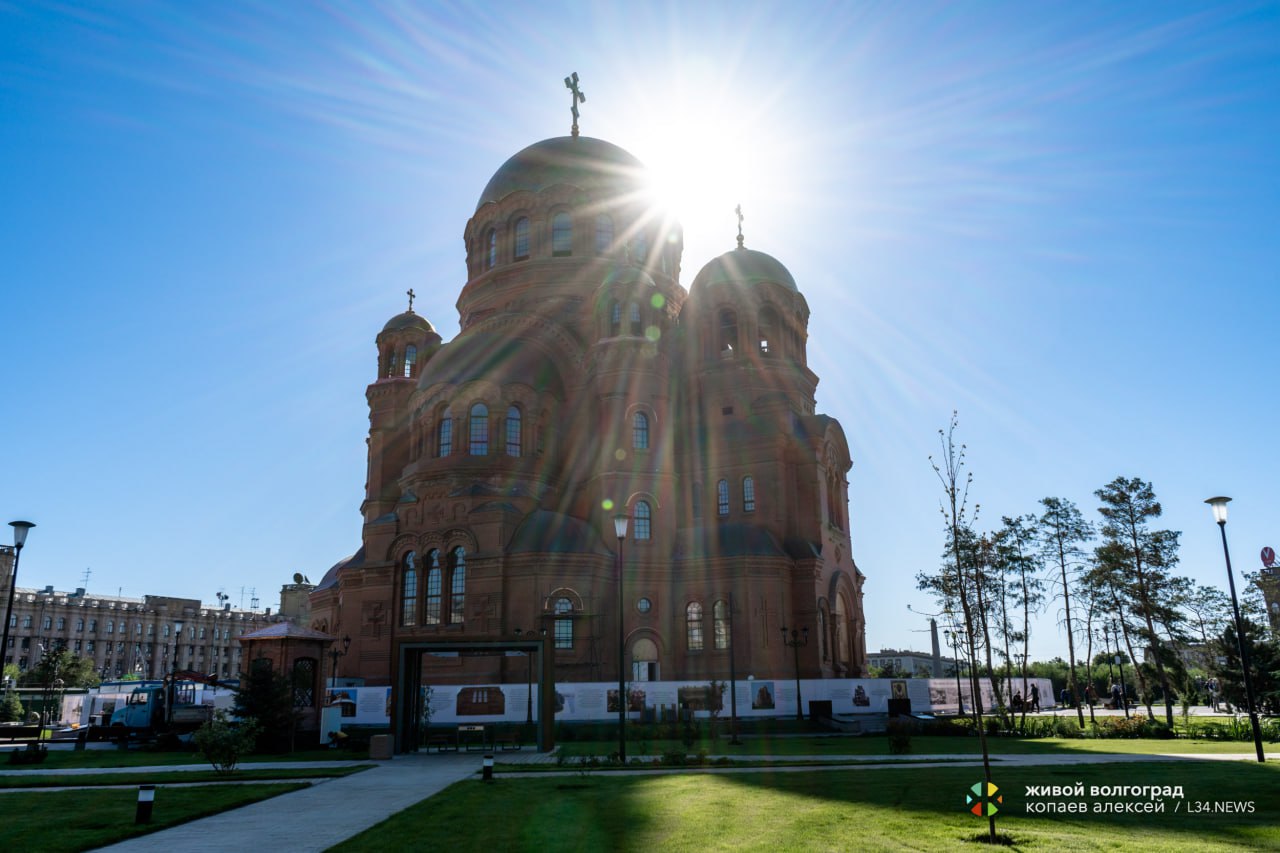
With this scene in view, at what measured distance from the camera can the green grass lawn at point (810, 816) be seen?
1037cm

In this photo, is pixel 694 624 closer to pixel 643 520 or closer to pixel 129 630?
pixel 643 520

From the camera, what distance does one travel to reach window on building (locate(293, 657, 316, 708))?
2877cm

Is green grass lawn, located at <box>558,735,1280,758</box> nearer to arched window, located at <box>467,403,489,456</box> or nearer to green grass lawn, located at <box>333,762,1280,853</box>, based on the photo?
green grass lawn, located at <box>333,762,1280,853</box>

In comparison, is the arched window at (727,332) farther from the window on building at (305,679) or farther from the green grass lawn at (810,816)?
the green grass lawn at (810,816)

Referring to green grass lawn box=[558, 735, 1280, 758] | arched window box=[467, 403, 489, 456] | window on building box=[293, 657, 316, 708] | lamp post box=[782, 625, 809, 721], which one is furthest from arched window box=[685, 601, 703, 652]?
window on building box=[293, 657, 316, 708]

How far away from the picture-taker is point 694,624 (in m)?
39.0

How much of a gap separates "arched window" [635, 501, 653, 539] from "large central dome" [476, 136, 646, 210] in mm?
19225

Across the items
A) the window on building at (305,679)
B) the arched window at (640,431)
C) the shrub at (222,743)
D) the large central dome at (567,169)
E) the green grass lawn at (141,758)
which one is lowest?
the green grass lawn at (141,758)

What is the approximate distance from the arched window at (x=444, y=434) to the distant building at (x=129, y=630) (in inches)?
1892

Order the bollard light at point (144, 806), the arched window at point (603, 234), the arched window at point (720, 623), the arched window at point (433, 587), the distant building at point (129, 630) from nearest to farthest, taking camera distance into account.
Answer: the bollard light at point (144, 806), the arched window at point (720, 623), the arched window at point (433, 587), the arched window at point (603, 234), the distant building at point (129, 630)

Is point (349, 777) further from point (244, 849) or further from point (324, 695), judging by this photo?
point (324, 695)

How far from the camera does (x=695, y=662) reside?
38281 mm

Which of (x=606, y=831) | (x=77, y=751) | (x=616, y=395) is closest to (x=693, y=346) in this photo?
(x=616, y=395)

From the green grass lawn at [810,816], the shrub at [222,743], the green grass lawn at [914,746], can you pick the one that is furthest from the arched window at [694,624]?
the shrub at [222,743]
